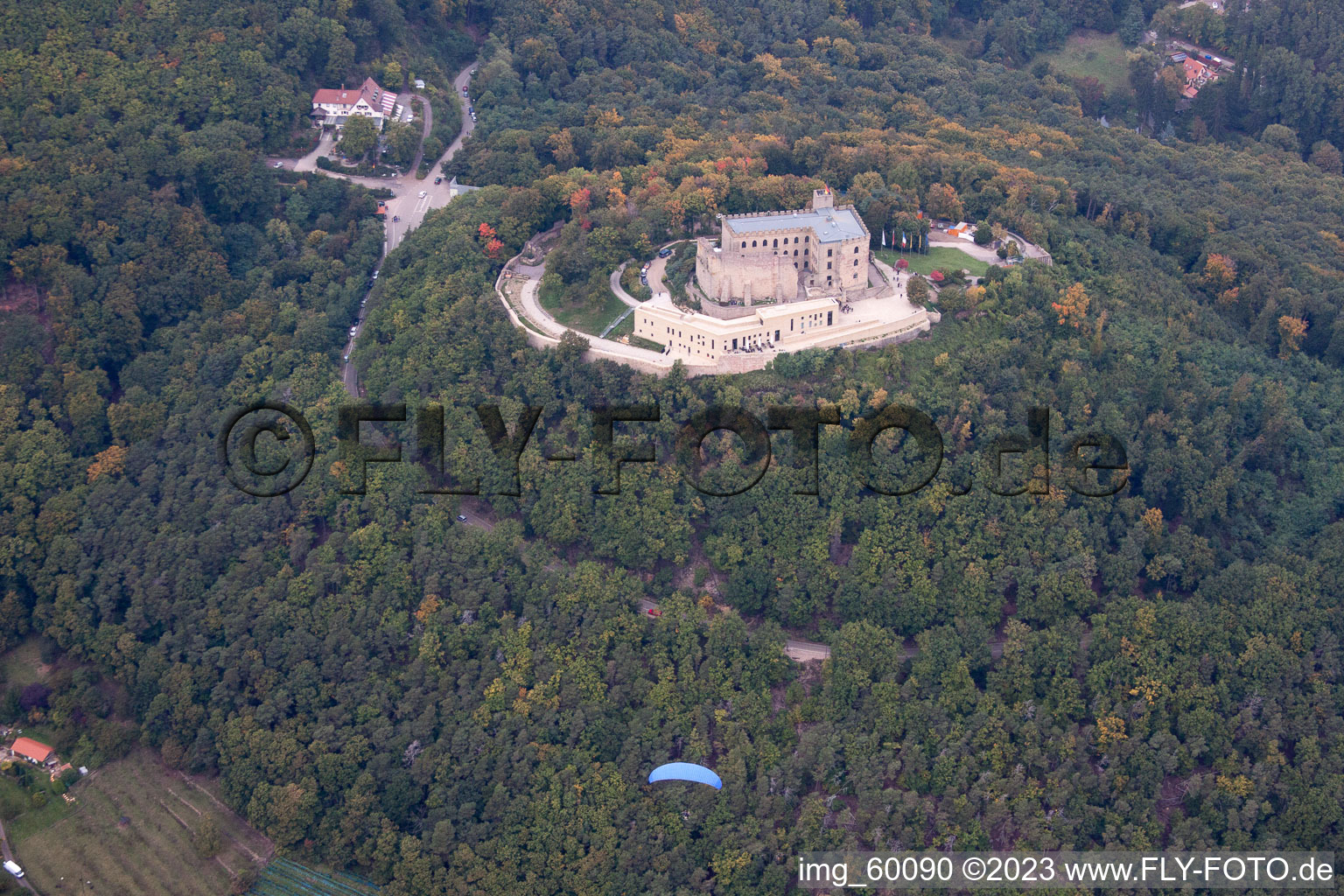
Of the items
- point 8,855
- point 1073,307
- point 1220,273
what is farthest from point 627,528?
point 1220,273

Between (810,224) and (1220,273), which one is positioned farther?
(1220,273)

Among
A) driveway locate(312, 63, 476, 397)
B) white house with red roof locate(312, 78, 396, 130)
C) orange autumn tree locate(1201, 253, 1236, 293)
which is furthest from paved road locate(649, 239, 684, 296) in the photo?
orange autumn tree locate(1201, 253, 1236, 293)

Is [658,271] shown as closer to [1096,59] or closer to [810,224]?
[810,224]

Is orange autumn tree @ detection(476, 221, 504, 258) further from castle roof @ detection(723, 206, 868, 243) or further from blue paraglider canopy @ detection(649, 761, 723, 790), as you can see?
blue paraglider canopy @ detection(649, 761, 723, 790)

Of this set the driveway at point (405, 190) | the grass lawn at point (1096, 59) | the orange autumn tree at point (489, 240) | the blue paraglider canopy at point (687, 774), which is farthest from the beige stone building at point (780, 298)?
the grass lawn at point (1096, 59)

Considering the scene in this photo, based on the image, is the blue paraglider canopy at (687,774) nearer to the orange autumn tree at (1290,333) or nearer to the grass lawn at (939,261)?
the grass lawn at (939,261)

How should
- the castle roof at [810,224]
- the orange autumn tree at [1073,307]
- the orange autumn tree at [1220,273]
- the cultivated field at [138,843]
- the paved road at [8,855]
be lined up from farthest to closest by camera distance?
1. the orange autumn tree at [1220,273]
2. the orange autumn tree at [1073,307]
3. the castle roof at [810,224]
4. the paved road at [8,855]
5. the cultivated field at [138,843]

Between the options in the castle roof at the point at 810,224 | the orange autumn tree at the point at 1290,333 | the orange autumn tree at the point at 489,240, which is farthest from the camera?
the orange autumn tree at the point at 489,240
